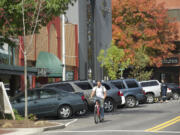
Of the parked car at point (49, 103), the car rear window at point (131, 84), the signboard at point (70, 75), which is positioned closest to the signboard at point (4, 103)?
the parked car at point (49, 103)

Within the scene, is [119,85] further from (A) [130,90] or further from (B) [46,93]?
(B) [46,93]

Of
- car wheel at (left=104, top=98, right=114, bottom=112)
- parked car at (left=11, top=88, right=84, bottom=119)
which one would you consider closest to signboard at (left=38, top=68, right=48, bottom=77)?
car wheel at (left=104, top=98, right=114, bottom=112)

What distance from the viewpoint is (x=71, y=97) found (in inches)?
870

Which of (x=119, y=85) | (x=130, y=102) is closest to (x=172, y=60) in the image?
(x=130, y=102)

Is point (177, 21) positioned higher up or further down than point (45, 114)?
higher up

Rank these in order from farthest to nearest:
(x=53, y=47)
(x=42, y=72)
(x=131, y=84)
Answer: (x=53, y=47)
(x=131, y=84)
(x=42, y=72)

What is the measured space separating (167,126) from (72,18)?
30.2 meters

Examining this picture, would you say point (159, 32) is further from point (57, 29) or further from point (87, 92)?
point (87, 92)

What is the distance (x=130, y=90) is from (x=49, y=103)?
10045 mm

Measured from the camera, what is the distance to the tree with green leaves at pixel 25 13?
64.2 feet

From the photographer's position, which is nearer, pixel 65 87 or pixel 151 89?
pixel 65 87

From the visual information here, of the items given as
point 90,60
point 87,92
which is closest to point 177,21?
point 90,60

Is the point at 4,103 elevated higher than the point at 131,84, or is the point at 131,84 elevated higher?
the point at 131,84

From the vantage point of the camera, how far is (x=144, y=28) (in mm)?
62219
